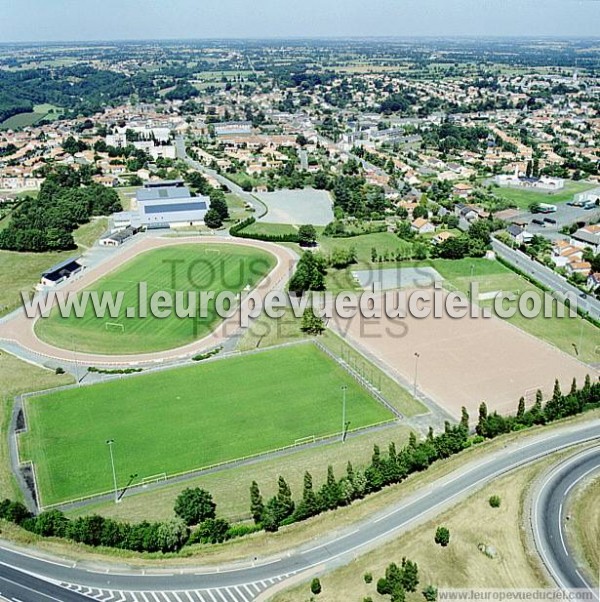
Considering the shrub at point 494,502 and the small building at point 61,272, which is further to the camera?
the small building at point 61,272

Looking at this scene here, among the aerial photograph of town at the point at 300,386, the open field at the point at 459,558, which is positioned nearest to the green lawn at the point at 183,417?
the aerial photograph of town at the point at 300,386

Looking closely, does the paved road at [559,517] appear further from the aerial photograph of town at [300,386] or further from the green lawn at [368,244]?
the green lawn at [368,244]

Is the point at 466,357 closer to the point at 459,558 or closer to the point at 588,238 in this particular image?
the point at 459,558

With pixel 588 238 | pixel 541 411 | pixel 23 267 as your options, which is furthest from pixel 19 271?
pixel 588 238

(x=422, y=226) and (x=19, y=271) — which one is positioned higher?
(x=19, y=271)

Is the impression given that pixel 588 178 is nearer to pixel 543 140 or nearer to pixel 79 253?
pixel 543 140

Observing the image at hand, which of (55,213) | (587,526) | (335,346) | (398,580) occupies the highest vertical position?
(55,213)

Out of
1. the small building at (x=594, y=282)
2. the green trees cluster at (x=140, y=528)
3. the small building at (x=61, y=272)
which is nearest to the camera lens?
the green trees cluster at (x=140, y=528)
